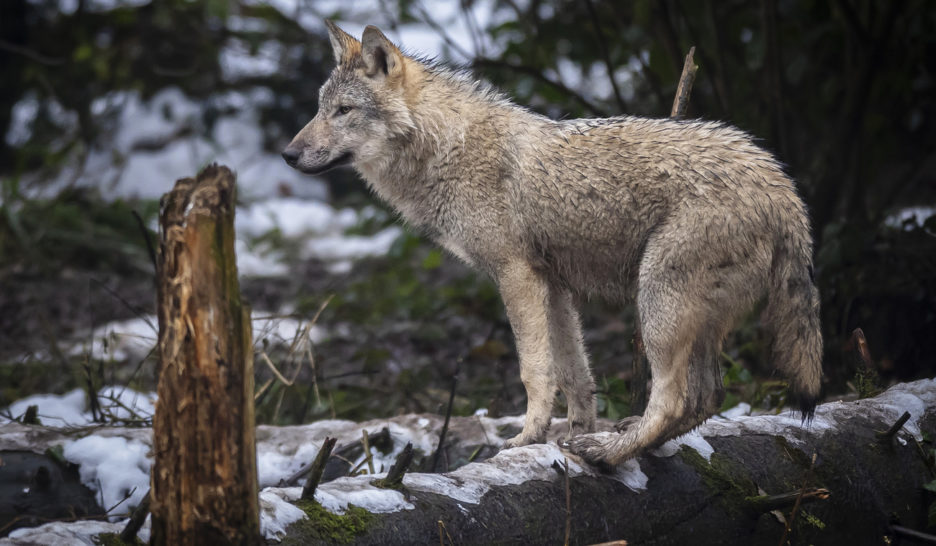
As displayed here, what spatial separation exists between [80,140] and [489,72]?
722 cm

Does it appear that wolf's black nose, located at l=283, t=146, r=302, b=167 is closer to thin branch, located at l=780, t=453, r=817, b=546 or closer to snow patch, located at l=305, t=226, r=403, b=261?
thin branch, located at l=780, t=453, r=817, b=546

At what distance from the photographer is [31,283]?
Answer: 10031 mm

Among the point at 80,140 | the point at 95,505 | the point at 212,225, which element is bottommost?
the point at 95,505

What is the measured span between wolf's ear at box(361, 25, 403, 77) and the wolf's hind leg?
1596 millimetres

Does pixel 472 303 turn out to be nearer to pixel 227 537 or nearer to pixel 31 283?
pixel 31 283

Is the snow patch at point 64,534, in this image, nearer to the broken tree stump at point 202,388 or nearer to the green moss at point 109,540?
the green moss at point 109,540

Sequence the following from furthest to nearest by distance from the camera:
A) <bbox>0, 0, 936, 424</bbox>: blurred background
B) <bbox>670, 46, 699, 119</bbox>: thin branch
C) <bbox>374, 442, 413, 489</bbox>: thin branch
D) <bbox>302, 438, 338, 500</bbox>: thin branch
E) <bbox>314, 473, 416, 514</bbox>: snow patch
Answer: <bbox>0, 0, 936, 424</bbox>: blurred background, <bbox>670, 46, 699, 119</bbox>: thin branch, <bbox>374, 442, 413, 489</bbox>: thin branch, <bbox>314, 473, 416, 514</bbox>: snow patch, <bbox>302, 438, 338, 500</bbox>: thin branch

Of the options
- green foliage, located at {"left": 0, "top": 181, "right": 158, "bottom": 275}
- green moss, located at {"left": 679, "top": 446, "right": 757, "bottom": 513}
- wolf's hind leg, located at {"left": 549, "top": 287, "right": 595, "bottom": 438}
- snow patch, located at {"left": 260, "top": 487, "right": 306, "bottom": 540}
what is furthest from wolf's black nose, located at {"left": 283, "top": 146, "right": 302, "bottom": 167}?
Answer: green foliage, located at {"left": 0, "top": 181, "right": 158, "bottom": 275}

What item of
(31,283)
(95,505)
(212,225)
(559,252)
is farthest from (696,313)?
(31,283)

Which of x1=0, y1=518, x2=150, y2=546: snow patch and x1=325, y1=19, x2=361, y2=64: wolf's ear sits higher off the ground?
x1=325, y1=19, x2=361, y2=64: wolf's ear

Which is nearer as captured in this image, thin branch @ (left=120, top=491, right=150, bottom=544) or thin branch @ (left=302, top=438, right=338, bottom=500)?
thin branch @ (left=120, top=491, right=150, bottom=544)

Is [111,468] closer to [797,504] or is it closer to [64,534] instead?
[64,534]

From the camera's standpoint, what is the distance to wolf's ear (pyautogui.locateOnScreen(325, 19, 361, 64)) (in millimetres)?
5078

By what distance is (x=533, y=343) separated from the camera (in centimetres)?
447
